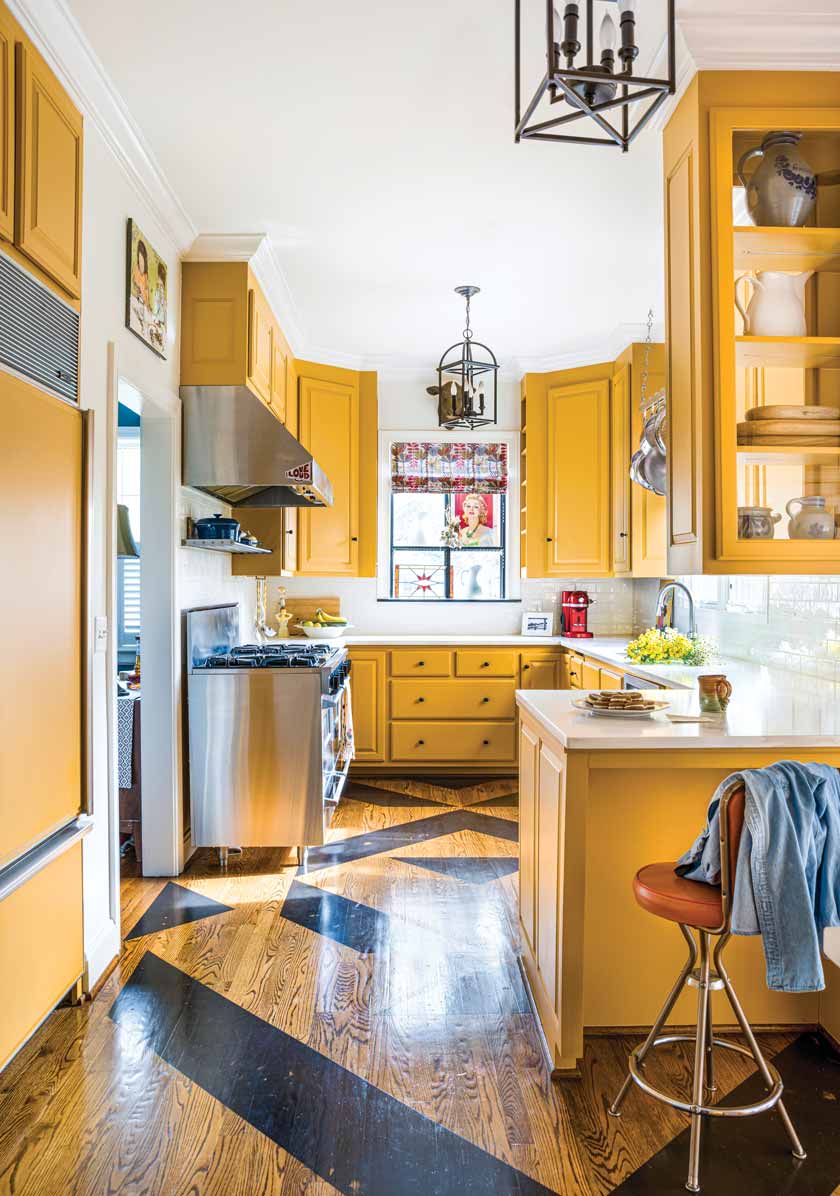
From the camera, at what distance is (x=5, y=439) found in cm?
202

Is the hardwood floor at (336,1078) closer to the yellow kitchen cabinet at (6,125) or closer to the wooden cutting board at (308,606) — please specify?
the yellow kitchen cabinet at (6,125)

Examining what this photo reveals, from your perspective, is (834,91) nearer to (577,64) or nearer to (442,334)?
(577,64)

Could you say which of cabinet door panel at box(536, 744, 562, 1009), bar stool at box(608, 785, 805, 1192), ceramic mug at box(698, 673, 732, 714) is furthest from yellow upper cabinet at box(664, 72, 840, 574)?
bar stool at box(608, 785, 805, 1192)

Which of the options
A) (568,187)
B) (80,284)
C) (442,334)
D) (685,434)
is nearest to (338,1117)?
(685,434)

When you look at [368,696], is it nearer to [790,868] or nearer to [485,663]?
[485,663]

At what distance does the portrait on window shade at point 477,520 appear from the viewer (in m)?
6.00

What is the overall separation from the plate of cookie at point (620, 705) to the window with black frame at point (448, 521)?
3.46m

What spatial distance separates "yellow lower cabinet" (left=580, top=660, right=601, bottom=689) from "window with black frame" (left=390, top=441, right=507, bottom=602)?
1.27 metres

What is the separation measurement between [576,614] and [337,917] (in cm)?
298

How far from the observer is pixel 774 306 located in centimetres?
232

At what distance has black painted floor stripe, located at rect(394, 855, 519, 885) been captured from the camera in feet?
11.9

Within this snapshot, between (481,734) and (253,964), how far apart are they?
108 inches

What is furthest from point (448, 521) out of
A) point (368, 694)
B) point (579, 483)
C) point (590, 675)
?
point (590, 675)

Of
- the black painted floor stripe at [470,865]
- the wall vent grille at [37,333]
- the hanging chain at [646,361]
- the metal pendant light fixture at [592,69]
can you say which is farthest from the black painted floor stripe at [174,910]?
the hanging chain at [646,361]
